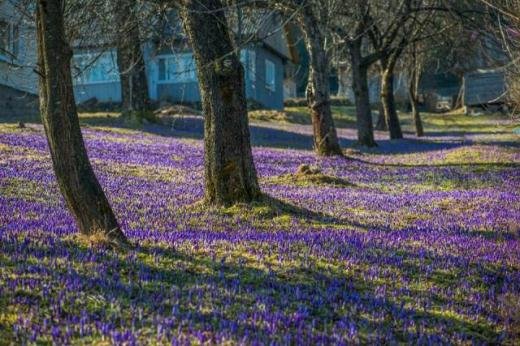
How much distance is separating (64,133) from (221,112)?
3207mm

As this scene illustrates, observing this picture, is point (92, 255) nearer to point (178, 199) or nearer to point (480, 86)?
point (178, 199)

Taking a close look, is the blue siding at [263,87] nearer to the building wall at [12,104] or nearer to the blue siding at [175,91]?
the blue siding at [175,91]

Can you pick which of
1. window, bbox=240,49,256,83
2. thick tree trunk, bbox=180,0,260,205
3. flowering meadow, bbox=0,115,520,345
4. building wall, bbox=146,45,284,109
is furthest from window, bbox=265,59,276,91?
thick tree trunk, bbox=180,0,260,205

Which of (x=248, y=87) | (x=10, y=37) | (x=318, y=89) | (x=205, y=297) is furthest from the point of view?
(x=248, y=87)

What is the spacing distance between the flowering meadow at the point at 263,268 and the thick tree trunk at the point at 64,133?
299 millimetres

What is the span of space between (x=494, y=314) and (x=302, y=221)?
387 centimetres

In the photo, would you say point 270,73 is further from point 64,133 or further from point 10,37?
point 64,133

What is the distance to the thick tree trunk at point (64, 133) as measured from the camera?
21.2 ft

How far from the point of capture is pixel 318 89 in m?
18.9

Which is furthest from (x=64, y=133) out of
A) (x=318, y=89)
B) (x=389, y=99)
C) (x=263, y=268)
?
(x=389, y=99)

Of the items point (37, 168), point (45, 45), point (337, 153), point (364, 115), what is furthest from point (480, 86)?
point (45, 45)

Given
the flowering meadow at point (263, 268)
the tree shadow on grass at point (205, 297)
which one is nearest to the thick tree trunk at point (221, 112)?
the flowering meadow at point (263, 268)

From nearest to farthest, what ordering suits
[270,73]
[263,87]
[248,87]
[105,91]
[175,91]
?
1. [175,91]
2. [105,91]
3. [248,87]
4. [263,87]
5. [270,73]

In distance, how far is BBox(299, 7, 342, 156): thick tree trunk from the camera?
18.4m
